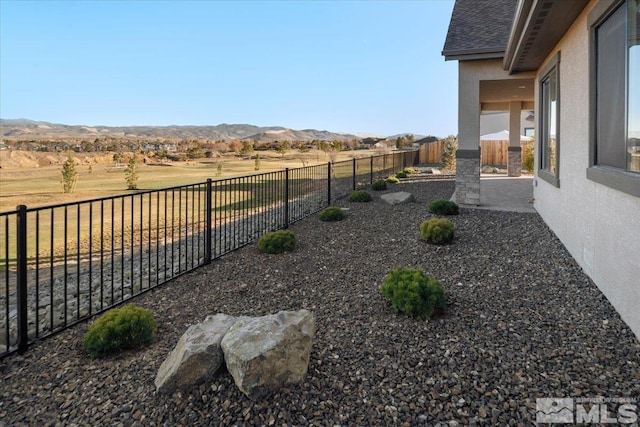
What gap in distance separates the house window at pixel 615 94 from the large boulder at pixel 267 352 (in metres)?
2.90

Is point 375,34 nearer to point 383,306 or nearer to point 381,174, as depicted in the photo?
point 381,174

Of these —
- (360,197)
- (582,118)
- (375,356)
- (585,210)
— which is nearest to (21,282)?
(375,356)

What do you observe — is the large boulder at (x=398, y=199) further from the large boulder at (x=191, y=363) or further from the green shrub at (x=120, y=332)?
the large boulder at (x=191, y=363)

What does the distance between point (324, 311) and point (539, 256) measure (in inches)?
134

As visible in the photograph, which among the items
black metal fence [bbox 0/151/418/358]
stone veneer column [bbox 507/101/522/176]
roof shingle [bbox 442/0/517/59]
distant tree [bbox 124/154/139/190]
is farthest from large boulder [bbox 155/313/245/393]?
stone veneer column [bbox 507/101/522/176]

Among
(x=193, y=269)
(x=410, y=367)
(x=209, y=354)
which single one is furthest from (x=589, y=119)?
(x=193, y=269)

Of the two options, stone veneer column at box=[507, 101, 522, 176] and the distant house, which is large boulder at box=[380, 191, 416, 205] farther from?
stone veneer column at box=[507, 101, 522, 176]

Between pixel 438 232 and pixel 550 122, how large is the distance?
3460 millimetres

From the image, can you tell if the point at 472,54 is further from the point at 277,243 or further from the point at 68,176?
the point at 68,176

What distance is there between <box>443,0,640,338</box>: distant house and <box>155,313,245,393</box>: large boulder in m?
3.39

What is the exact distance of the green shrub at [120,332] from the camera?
3.34m

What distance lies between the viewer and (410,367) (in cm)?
296

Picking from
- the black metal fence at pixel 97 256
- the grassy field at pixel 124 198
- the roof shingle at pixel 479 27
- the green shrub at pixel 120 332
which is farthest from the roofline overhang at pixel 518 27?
the green shrub at pixel 120 332

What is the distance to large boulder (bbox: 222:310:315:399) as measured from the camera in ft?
8.59
